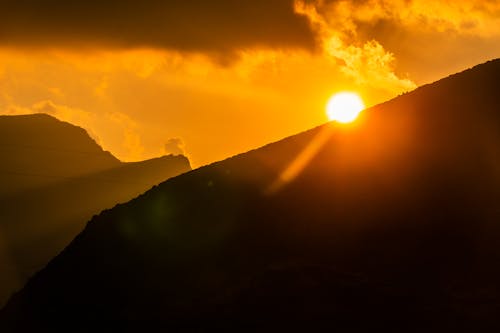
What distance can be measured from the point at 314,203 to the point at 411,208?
16.6 ft

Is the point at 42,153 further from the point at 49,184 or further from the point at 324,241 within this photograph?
the point at 324,241

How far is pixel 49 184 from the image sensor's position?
123m

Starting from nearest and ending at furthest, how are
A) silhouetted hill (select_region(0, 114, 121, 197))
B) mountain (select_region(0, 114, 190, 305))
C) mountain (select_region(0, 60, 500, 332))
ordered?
mountain (select_region(0, 60, 500, 332))
mountain (select_region(0, 114, 190, 305))
silhouetted hill (select_region(0, 114, 121, 197))

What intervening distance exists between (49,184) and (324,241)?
112012mm

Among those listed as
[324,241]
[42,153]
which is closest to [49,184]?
[42,153]

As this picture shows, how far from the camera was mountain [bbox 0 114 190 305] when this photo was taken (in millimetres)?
93062

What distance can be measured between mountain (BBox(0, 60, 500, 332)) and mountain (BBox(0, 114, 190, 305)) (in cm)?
5296

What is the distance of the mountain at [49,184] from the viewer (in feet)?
305

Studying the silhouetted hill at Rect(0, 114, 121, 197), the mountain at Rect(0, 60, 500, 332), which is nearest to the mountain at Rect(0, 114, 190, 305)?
the silhouetted hill at Rect(0, 114, 121, 197)

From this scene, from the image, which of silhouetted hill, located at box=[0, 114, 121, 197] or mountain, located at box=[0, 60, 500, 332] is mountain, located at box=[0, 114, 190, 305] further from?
mountain, located at box=[0, 60, 500, 332]

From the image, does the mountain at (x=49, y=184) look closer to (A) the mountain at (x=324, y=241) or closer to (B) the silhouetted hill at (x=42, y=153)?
(B) the silhouetted hill at (x=42, y=153)

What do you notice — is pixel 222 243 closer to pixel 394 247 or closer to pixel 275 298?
pixel 275 298

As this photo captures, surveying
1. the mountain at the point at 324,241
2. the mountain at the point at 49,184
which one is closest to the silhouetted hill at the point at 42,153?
the mountain at the point at 49,184

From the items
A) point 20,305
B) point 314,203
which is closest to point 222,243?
point 314,203
